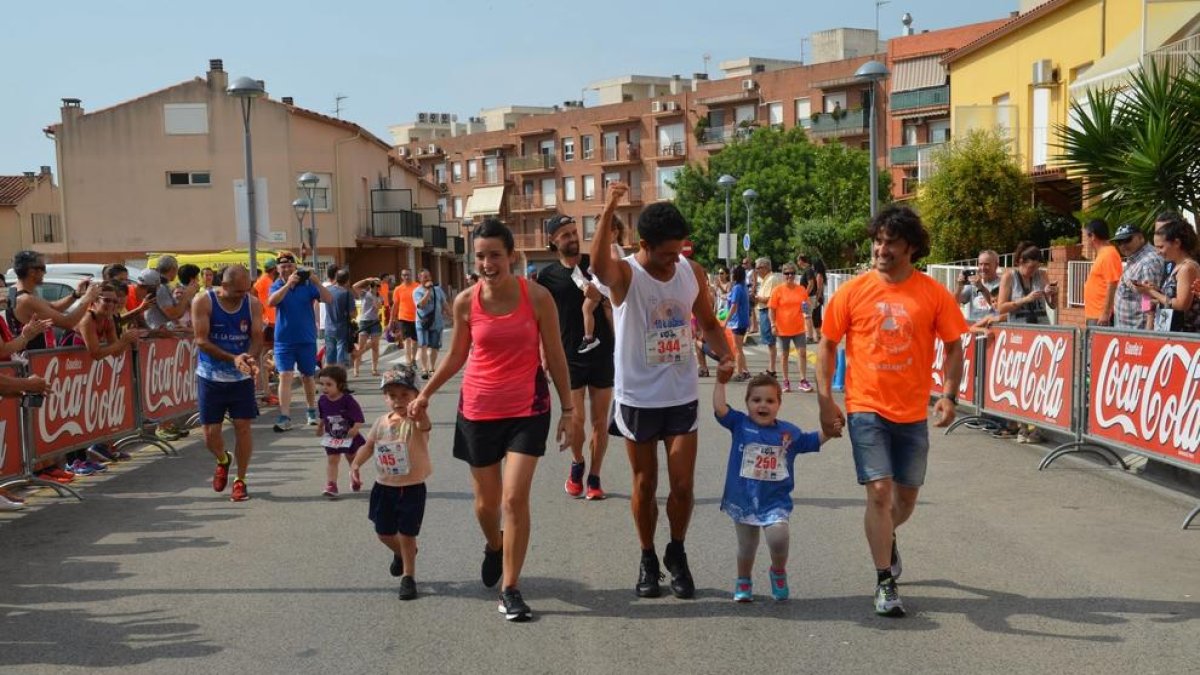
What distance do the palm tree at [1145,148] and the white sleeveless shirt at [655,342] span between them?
11692mm

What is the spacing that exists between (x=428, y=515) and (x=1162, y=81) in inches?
496

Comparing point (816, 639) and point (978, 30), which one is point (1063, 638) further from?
point (978, 30)

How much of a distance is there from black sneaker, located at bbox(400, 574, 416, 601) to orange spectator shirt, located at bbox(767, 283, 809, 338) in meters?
11.4

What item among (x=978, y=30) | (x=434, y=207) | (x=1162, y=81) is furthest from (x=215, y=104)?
(x=1162, y=81)

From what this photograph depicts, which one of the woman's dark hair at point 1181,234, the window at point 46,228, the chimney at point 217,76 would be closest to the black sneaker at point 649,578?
the woman's dark hair at point 1181,234

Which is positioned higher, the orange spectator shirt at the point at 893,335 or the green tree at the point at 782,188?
the green tree at the point at 782,188

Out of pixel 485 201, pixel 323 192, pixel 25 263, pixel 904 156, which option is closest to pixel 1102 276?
pixel 25 263

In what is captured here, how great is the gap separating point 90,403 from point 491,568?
6031 mm

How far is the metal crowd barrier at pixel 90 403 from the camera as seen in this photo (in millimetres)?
9086

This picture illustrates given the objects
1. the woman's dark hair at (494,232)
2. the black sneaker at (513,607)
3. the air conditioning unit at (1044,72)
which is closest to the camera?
the black sneaker at (513,607)

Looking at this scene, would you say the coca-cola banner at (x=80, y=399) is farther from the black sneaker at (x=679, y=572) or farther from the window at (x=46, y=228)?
the window at (x=46, y=228)

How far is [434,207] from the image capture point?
63344 mm

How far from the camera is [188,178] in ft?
152

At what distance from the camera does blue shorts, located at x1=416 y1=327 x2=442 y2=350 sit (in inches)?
777
